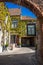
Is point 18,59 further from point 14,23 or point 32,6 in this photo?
point 14,23

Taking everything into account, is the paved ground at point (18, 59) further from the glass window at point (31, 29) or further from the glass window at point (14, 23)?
the glass window at point (31, 29)

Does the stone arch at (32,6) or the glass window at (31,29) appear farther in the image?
the glass window at (31,29)

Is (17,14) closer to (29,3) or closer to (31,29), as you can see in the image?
(31,29)

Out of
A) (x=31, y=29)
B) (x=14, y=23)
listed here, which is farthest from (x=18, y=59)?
(x=31, y=29)

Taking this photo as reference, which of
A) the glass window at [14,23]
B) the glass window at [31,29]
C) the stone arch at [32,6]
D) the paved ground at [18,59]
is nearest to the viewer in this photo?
the stone arch at [32,6]

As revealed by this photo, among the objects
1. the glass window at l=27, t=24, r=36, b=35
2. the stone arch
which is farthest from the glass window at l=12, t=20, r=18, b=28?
the stone arch

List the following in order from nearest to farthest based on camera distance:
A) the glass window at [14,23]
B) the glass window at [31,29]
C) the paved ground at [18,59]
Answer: the paved ground at [18,59], the glass window at [14,23], the glass window at [31,29]

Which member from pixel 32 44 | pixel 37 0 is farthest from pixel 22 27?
pixel 37 0

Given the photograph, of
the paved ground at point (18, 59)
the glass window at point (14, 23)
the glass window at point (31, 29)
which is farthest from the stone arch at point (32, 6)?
the glass window at point (31, 29)

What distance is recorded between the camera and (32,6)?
641 centimetres

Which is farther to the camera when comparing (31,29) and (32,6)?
(31,29)

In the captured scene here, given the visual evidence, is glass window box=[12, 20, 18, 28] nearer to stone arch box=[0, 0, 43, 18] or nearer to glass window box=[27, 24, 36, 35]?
glass window box=[27, 24, 36, 35]

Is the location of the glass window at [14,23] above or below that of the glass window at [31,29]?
above

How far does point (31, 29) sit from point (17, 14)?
148 inches
